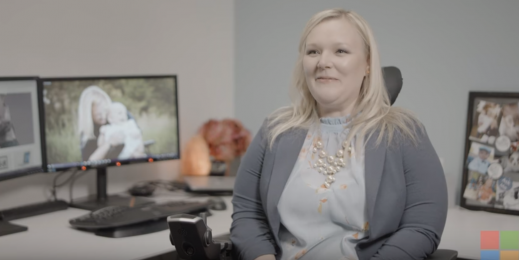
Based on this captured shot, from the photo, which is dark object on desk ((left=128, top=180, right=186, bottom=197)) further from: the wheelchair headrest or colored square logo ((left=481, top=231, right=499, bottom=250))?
colored square logo ((left=481, top=231, right=499, bottom=250))

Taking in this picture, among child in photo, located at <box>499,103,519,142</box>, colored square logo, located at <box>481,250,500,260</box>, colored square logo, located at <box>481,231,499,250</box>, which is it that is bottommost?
colored square logo, located at <box>481,250,500,260</box>

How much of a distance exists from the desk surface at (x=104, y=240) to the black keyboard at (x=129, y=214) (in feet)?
0.13

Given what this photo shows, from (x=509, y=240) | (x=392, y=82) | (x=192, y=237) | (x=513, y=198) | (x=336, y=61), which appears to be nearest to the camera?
(x=192, y=237)

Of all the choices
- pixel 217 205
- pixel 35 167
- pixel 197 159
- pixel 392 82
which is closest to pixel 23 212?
pixel 35 167

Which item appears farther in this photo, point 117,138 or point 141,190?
point 141,190

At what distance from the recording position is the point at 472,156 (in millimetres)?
2484

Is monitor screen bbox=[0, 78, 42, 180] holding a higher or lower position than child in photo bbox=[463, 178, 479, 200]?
higher

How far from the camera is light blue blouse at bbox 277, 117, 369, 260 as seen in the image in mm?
1734

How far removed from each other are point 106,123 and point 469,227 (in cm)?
137

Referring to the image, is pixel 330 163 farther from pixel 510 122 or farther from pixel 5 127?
pixel 5 127

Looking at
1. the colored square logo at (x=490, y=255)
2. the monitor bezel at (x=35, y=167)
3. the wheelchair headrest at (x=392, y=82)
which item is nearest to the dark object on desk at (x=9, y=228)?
the monitor bezel at (x=35, y=167)

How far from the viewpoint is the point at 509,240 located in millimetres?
2170

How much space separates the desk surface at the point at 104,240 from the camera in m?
1.87

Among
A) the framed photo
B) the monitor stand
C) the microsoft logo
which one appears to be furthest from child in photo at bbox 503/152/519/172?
the monitor stand
